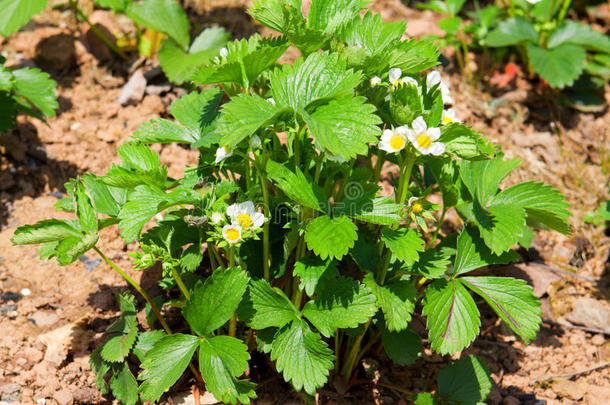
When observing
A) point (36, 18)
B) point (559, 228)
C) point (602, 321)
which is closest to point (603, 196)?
point (602, 321)

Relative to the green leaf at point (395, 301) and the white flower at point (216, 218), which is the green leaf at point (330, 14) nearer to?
the white flower at point (216, 218)

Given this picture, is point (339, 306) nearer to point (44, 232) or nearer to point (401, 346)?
point (401, 346)

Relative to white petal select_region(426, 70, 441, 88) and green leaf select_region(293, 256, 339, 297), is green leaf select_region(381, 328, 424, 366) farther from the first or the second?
white petal select_region(426, 70, 441, 88)

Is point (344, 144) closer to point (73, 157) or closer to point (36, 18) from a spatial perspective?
point (73, 157)

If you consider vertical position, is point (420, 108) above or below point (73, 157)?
above

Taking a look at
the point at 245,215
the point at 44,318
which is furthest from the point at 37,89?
the point at 245,215

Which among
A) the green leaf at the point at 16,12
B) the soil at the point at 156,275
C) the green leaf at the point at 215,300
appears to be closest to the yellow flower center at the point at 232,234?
the green leaf at the point at 215,300
